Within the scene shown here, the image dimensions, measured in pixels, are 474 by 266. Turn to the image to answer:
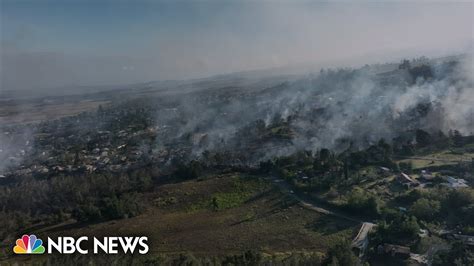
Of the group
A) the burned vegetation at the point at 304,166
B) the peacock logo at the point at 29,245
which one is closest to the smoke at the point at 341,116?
the burned vegetation at the point at 304,166

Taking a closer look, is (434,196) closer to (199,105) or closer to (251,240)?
(251,240)

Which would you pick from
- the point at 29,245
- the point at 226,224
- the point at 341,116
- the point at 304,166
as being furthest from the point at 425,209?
the point at 341,116

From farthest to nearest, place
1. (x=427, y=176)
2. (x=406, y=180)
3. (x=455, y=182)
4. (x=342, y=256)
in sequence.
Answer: (x=427, y=176)
(x=406, y=180)
(x=455, y=182)
(x=342, y=256)

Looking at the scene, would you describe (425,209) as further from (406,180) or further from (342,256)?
(342,256)

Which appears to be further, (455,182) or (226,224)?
(455,182)

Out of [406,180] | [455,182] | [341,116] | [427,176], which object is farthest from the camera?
[341,116]

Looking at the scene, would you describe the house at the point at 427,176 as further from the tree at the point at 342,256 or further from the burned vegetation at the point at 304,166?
the tree at the point at 342,256

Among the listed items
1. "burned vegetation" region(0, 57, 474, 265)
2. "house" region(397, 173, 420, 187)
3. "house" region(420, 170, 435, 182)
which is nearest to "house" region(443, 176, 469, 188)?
"burned vegetation" region(0, 57, 474, 265)

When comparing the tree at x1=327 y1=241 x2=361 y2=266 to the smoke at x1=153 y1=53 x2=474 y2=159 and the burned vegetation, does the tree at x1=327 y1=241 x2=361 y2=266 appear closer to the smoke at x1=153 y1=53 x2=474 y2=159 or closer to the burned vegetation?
the burned vegetation
